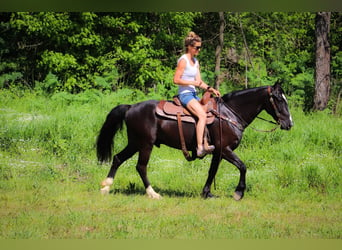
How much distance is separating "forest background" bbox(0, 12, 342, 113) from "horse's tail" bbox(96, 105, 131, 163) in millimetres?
3607

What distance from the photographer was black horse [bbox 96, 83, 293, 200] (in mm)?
6516

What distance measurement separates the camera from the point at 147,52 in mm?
11164

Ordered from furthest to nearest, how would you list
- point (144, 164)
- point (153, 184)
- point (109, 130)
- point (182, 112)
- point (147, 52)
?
point (147, 52)
point (153, 184)
point (109, 130)
point (144, 164)
point (182, 112)

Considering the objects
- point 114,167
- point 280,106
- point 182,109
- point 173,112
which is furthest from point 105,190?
point 280,106

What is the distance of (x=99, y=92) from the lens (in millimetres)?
10320

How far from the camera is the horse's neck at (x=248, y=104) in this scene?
6.60 m

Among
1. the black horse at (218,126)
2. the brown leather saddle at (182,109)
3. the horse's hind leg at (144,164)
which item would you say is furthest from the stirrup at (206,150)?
the horse's hind leg at (144,164)

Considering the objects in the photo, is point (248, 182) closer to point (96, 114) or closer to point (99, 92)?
point (96, 114)

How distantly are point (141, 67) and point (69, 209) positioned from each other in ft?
17.6

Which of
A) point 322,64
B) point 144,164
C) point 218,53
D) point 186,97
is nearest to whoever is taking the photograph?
point 186,97

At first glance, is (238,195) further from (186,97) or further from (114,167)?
(114,167)

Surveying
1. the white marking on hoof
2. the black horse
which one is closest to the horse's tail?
the black horse

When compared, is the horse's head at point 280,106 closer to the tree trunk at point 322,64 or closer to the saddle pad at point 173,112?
the saddle pad at point 173,112

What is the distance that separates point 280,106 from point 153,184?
2197 millimetres
